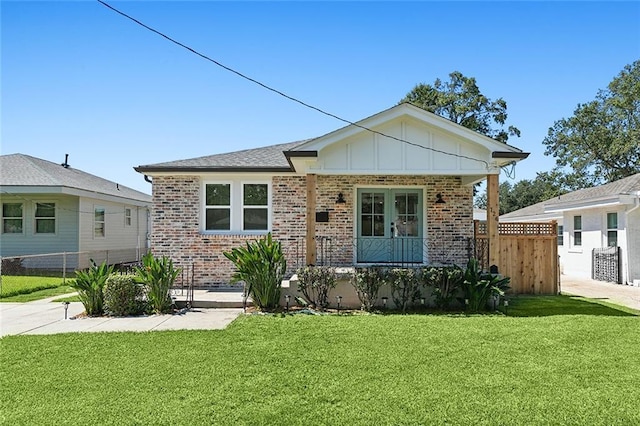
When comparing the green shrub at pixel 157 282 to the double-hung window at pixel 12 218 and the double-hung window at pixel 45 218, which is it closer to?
the double-hung window at pixel 45 218

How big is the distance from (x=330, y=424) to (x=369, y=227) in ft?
27.7

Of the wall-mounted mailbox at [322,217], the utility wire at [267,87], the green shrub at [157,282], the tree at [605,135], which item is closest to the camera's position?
the utility wire at [267,87]

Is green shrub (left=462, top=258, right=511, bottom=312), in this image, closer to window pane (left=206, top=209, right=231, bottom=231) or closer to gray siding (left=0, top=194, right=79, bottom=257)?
window pane (left=206, top=209, right=231, bottom=231)

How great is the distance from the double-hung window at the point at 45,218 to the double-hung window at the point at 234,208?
7.80 metres

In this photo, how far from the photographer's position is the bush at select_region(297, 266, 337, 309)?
941 cm

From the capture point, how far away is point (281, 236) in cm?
1188

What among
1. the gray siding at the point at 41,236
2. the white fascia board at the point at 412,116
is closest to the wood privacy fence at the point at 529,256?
the white fascia board at the point at 412,116

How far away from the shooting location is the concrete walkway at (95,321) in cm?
748

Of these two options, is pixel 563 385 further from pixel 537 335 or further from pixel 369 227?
Result: pixel 369 227

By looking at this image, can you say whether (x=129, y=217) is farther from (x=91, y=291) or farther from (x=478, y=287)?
(x=478, y=287)

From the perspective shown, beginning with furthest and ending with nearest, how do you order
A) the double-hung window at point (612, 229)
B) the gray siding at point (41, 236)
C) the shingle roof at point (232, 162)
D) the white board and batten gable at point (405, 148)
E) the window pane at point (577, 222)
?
the window pane at point (577, 222)
the gray siding at point (41, 236)
the double-hung window at point (612, 229)
the shingle roof at point (232, 162)
the white board and batten gable at point (405, 148)

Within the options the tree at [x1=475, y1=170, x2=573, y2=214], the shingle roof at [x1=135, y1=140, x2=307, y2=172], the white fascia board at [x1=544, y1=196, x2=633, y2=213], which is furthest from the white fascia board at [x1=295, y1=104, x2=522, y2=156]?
the tree at [x1=475, y1=170, x2=573, y2=214]

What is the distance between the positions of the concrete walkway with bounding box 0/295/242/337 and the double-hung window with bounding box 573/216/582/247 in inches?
560

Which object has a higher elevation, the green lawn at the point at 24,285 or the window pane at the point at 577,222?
the window pane at the point at 577,222
